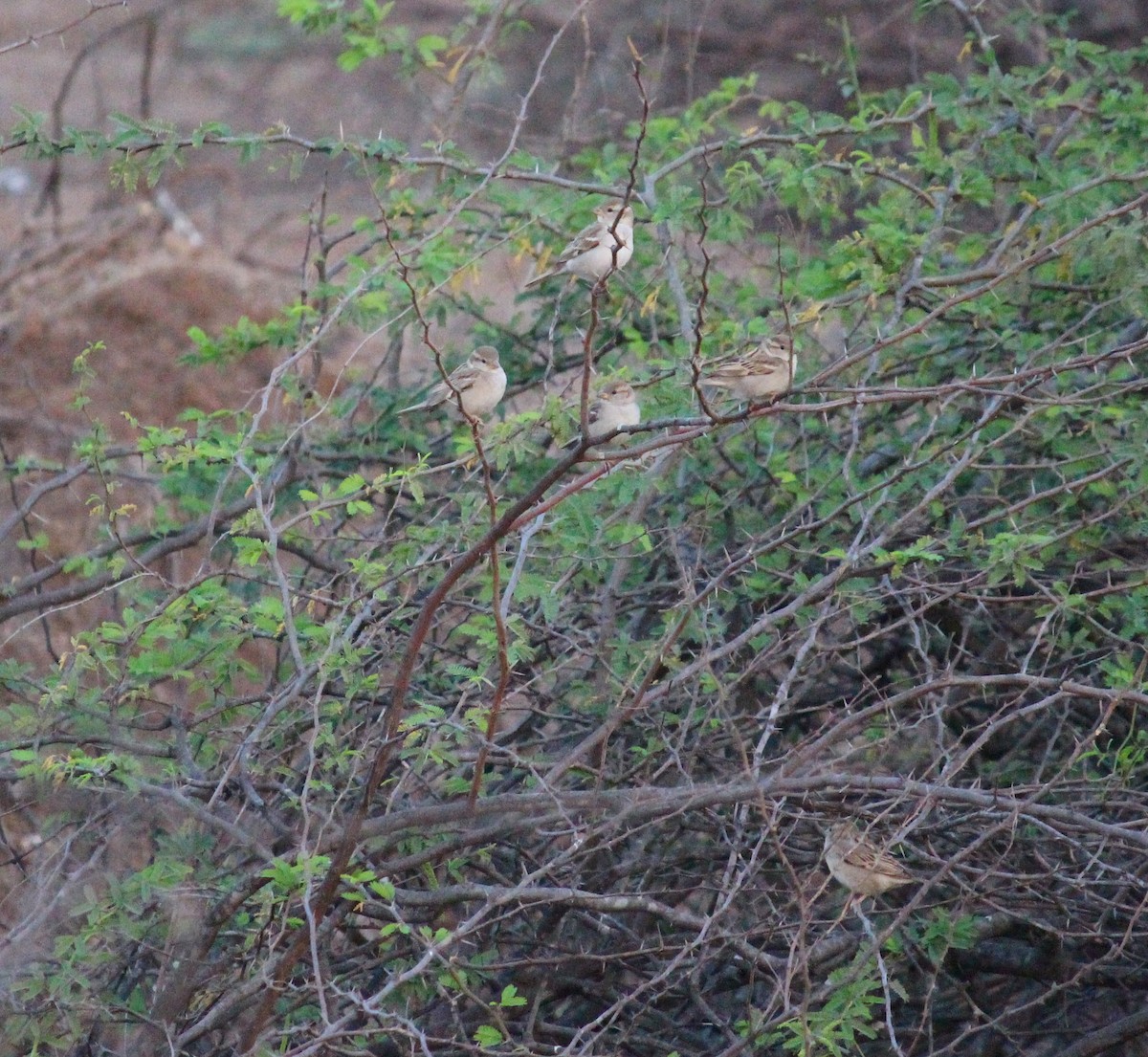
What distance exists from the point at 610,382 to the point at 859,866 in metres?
1.84

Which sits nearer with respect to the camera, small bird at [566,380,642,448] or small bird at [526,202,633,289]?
small bird at [566,380,642,448]

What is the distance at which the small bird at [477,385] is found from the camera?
6.03 m

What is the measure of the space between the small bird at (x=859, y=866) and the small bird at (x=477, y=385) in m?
2.09

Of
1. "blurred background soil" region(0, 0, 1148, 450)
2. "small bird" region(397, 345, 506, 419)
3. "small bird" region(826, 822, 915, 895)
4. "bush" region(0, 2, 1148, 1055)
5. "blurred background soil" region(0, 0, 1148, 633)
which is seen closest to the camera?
"bush" region(0, 2, 1148, 1055)

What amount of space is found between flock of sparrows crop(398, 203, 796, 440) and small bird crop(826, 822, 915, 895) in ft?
5.29

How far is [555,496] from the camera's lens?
412 centimetres

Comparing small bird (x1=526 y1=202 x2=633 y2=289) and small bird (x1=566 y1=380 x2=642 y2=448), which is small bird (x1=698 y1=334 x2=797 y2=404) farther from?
small bird (x1=526 y1=202 x2=633 y2=289)

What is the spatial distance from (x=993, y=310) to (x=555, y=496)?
2.83 m

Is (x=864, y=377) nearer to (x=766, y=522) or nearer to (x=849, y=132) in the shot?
(x=766, y=522)

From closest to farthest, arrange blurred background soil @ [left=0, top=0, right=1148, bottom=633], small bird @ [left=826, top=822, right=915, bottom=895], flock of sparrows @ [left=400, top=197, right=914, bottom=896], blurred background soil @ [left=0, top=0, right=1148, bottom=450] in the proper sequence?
small bird @ [left=826, top=822, right=915, bottom=895] < flock of sparrows @ [left=400, top=197, right=914, bottom=896] < blurred background soil @ [left=0, top=0, right=1148, bottom=633] < blurred background soil @ [left=0, top=0, right=1148, bottom=450]

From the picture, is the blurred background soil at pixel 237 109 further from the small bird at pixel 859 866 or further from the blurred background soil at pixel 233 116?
the small bird at pixel 859 866

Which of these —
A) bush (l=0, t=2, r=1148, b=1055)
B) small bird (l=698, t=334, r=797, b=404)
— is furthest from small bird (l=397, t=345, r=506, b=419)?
small bird (l=698, t=334, r=797, b=404)

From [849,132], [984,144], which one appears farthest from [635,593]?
[984,144]

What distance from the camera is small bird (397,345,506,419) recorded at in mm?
6035
